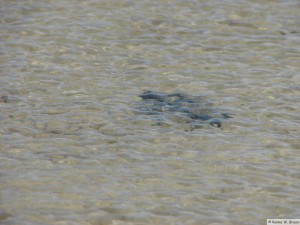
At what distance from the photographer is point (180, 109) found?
666cm

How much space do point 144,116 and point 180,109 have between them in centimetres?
39

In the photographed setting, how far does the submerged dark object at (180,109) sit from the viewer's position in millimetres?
6426

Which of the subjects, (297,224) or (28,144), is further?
(28,144)

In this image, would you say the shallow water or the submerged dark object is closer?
the shallow water

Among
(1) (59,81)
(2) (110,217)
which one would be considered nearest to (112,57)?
(1) (59,81)

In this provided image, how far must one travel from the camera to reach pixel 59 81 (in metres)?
7.22

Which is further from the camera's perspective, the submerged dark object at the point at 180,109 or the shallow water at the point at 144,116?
the submerged dark object at the point at 180,109

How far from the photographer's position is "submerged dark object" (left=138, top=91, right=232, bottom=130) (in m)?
6.43

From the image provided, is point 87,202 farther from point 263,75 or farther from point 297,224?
point 263,75

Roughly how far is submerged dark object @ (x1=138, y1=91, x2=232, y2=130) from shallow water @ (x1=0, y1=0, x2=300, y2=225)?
103 millimetres

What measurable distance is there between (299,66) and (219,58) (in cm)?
87

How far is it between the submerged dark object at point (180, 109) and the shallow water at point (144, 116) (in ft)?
0.34

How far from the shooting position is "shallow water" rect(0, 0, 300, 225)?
4914 mm

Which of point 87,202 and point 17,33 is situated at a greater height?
point 17,33
